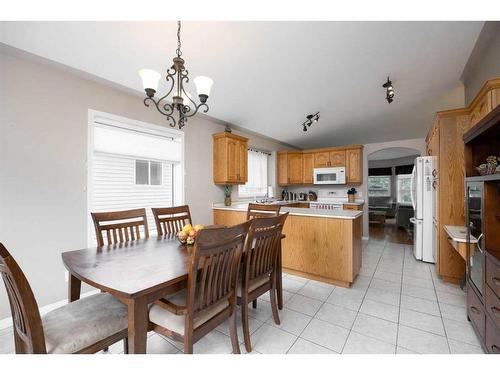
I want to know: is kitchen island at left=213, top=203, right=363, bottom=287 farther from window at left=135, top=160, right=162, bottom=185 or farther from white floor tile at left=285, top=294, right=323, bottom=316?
window at left=135, top=160, right=162, bottom=185

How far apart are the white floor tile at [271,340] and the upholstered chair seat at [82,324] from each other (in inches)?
39.5

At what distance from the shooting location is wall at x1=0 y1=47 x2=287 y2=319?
1856 mm

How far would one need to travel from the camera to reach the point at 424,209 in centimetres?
342

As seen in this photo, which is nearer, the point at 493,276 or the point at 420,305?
the point at 493,276

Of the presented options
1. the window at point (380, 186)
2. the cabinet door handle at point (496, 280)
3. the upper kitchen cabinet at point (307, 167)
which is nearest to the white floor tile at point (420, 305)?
the cabinet door handle at point (496, 280)

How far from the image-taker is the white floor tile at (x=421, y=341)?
158cm

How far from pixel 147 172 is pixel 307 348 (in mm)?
2691

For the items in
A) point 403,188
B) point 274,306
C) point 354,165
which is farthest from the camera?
point 403,188

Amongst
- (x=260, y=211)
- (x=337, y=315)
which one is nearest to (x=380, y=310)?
(x=337, y=315)

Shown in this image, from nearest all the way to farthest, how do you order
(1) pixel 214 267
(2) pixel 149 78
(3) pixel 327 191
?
(1) pixel 214 267 → (2) pixel 149 78 → (3) pixel 327 191

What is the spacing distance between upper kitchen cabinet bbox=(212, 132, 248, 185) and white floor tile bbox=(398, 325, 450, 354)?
282cm

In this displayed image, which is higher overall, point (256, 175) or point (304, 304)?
point (256, 175)

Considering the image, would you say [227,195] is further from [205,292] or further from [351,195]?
[351,195]
